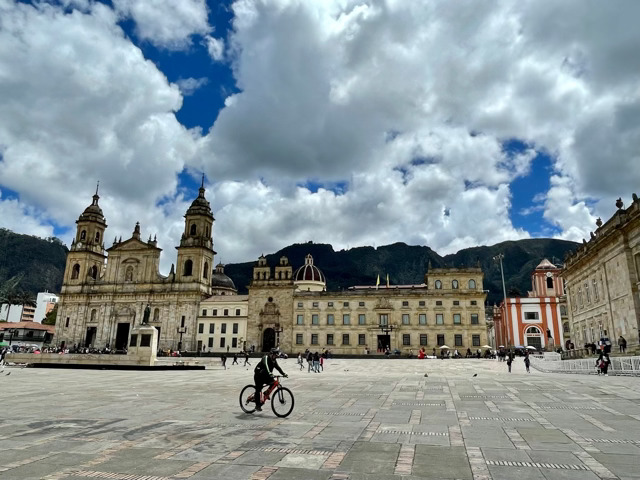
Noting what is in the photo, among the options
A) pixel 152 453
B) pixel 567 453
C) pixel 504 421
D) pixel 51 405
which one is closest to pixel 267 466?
pixel 152 453

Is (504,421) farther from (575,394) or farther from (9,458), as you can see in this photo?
(9,458)

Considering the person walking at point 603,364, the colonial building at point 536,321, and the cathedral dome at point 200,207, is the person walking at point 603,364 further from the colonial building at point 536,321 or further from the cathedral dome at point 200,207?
the cathedral dome at point 200,207

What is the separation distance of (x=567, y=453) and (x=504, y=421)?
3.00 m

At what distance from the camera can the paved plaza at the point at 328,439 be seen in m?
6.03

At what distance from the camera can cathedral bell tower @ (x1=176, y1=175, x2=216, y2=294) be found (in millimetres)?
80125

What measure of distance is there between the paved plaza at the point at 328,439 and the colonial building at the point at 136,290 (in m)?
65.7

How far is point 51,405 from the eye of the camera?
40.9 feet

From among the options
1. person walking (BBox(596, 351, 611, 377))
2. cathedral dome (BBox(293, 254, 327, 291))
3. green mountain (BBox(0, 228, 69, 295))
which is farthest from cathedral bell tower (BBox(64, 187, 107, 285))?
green mountain (BBox(0, 228, 69, 295))

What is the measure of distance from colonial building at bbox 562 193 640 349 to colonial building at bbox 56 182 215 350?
5836 cm

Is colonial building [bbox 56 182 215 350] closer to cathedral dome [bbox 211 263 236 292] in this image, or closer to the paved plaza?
cathedral dome [bbox 211 263 236 292]

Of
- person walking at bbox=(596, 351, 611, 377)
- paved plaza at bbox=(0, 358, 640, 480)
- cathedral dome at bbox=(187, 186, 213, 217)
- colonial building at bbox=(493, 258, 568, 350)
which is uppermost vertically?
cathedral dome at bbox=(187, 186, 213, 217)

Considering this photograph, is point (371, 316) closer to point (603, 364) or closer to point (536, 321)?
point (536, 321)

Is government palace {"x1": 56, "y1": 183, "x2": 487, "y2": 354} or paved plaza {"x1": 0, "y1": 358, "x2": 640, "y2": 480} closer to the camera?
paved plaza {"x1": 0, "y1": 358, "x2": 640, "y2": 480}

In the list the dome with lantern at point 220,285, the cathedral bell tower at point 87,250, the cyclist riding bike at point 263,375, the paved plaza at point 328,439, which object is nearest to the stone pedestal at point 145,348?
the paved plaza at point 328,439
